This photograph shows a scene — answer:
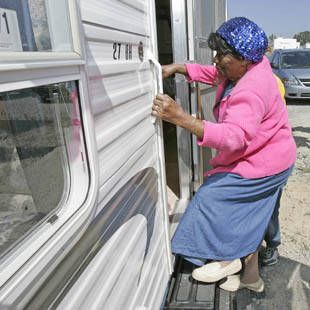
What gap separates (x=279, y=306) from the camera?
111 inches

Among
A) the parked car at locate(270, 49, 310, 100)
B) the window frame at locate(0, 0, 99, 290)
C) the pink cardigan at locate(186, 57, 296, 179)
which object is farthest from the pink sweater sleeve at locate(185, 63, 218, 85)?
the parked car at locate(270, 49, 310, 100)

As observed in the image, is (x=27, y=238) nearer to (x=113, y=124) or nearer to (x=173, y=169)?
(x=113, y=124)

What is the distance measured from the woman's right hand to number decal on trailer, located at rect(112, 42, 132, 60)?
80cm

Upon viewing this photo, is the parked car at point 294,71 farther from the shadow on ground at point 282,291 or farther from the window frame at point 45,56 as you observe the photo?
the window frame at point 45,56

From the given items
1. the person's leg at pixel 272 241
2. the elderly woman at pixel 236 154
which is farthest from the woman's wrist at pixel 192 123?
the person's leg at pixel 272 241

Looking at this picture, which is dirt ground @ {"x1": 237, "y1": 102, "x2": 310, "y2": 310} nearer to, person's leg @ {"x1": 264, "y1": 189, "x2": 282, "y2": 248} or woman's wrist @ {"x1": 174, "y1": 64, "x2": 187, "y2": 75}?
person's leg @ {"x1": 264, "y1": 189, "x2": 282, "y2": 248}

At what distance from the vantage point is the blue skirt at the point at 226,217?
7.71 ft

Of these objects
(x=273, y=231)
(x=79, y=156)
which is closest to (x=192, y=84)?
(x=273, y=231)

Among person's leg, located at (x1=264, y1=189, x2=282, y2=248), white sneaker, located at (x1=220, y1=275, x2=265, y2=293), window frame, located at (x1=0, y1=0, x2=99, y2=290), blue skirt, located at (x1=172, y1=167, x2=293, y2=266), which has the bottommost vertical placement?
white sneaker, located at (x1=220, y1=275, x2=265, y2=293)

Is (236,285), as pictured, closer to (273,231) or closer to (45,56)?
(273,231)

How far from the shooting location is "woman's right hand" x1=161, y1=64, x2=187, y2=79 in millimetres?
2562

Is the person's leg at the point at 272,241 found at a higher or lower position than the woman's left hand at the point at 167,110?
lower

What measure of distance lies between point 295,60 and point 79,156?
39.5 ft

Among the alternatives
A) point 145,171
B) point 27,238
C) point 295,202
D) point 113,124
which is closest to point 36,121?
point 27,238
